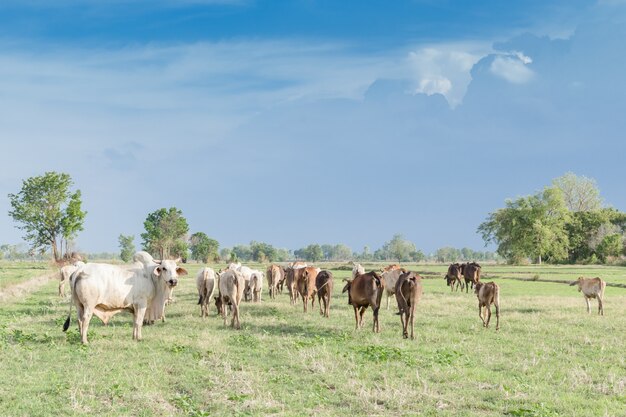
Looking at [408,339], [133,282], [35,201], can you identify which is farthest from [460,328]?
[35,201]

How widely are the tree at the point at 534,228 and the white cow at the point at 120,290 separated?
90.2m

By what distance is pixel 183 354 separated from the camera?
1403 cm

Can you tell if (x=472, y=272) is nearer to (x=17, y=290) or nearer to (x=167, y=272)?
(x=167, y=272)

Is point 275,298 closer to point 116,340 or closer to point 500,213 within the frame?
point 116,340

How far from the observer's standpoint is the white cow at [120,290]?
15617 mm

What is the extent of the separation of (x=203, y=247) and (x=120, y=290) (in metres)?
116

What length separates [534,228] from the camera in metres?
97.2

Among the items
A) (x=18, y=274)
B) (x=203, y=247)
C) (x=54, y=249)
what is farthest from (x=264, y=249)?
(x=18, y=274)

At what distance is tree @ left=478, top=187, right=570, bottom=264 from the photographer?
9669cm

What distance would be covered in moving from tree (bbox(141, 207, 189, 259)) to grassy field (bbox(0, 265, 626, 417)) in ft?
319

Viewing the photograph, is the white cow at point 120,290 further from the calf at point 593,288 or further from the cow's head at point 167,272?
the calf at point 593,288

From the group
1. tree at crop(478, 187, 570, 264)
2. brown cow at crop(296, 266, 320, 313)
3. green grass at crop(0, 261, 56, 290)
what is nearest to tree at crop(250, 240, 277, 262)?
tree at crop(478, 187, 570, 264)

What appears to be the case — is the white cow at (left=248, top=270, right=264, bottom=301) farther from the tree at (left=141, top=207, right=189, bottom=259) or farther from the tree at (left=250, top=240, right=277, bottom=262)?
the tree at (left=250, top=240, right=277, bottom=262)

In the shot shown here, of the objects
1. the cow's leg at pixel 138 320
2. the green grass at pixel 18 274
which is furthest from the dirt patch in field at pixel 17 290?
the cow's leg at pixel 138 320
